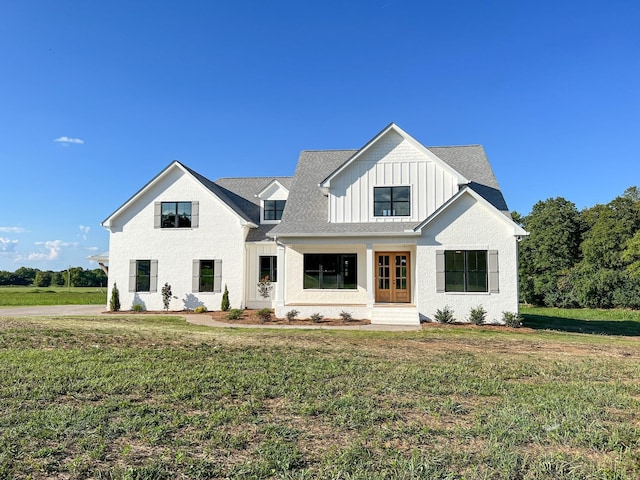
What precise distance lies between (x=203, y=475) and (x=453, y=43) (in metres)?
16.3

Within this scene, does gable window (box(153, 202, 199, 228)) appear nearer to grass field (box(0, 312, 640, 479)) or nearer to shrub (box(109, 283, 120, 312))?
shrub (box(109, 283, 120, 312))

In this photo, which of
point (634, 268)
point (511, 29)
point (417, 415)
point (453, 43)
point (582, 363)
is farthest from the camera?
point (634, 268)

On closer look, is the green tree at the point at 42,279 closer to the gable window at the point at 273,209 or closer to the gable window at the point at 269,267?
the gable window at the point at 273,209

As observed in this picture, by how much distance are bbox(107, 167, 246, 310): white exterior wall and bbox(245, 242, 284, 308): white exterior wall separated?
0.48 metres

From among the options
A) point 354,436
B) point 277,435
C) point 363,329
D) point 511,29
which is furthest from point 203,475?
point 511,29

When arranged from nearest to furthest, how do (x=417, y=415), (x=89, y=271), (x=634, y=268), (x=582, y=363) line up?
(x=417, y=415) → (x=582, y=363) → (x=634, y=268) → (x=89, y=271)

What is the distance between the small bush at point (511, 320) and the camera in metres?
13.6

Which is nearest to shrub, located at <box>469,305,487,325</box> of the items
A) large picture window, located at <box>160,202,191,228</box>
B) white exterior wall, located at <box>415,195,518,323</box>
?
white exterior wall, located at <box>415,195,518,323</box>

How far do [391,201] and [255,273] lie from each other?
290 inches

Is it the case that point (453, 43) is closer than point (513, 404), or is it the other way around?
point (513, 404)

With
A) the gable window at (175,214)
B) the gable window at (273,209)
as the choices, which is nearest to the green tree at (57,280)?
the gable window at (175,214)

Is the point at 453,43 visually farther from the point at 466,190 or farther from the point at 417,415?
the point at 417,415

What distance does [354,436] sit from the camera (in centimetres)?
389

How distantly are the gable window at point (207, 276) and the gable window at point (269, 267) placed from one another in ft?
6.50
